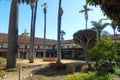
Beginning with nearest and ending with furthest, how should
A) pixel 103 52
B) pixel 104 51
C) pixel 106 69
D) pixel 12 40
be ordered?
pixel 106 69
pixel 12 40
pixel 103 52
pixel 104 51

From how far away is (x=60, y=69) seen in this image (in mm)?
30844

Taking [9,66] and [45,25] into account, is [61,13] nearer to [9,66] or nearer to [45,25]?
[9,66]

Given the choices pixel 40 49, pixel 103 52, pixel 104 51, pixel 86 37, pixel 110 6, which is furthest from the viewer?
pixel 40 49

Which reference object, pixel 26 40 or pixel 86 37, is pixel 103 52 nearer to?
pixel 86 37

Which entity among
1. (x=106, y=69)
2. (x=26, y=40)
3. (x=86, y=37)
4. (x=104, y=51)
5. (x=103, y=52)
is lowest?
(x=106, y=69)

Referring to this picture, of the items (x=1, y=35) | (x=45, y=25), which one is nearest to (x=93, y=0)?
(x=45, y=25)

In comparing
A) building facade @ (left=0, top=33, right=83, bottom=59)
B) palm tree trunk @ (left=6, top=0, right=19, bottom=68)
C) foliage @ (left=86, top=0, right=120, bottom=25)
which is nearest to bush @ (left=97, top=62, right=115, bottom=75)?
palm tree trunk @ (left=6, top=0, right=19, bottom=68)

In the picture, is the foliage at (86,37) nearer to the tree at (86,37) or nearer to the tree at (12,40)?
the tree at (86,37)

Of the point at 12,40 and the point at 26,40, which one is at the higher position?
the point at 26,40

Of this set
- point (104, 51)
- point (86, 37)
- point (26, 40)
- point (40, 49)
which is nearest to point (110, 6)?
point (104, 51)

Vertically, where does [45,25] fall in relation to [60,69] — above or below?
above

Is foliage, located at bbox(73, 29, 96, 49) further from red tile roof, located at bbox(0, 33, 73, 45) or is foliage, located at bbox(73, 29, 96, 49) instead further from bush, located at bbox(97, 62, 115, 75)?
red tile roof, located at bbox(0, 33, 73, 45)

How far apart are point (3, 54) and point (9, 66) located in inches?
1718

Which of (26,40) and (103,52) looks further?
(26,40)
